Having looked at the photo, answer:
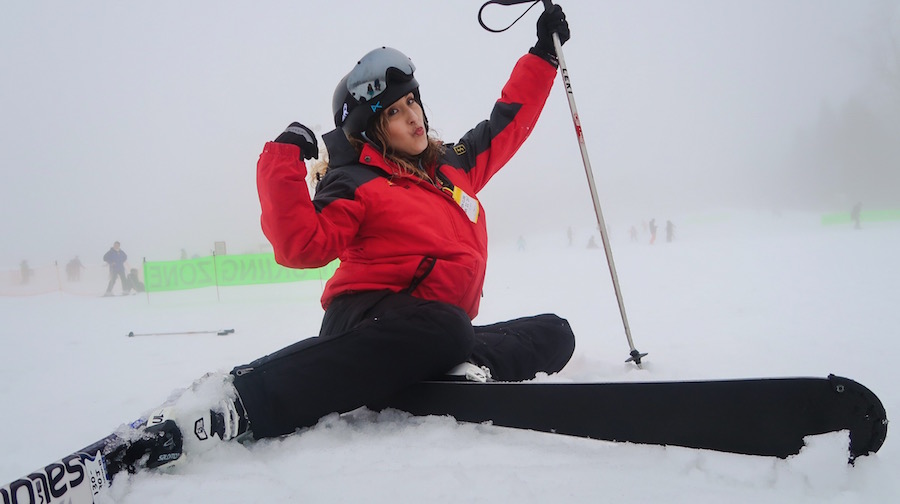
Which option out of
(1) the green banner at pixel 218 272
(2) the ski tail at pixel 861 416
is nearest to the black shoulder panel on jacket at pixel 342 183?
(2) the ski tail at pixel 861 416

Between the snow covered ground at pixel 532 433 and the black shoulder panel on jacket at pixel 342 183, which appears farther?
the black shoulder panel on jacket at pixel 342 183

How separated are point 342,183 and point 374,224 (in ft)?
0.50

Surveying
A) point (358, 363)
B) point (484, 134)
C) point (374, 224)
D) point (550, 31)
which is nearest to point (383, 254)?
point (374, 224)

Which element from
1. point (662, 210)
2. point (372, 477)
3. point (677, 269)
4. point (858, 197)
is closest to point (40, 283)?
point (677, 269)

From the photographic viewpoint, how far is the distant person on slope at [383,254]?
3.89 feet

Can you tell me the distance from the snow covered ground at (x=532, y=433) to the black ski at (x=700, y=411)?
0.08 ft

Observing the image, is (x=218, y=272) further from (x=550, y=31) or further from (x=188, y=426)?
(x=188, y=426)

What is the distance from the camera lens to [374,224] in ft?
5.00

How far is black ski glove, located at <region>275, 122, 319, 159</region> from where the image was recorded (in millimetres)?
1363

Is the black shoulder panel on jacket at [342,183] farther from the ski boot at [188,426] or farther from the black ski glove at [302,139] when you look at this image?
the ski boot at [188,426]

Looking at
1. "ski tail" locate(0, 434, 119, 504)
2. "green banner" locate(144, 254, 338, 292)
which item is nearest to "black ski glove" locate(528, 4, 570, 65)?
"ski tail" locate(0, 434, 119, 504)

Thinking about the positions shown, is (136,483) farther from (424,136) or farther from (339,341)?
(424,136)

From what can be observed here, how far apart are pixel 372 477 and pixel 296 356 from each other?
396 mm

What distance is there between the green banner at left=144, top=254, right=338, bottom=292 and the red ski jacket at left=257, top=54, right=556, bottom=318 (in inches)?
342
